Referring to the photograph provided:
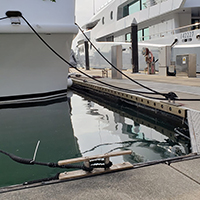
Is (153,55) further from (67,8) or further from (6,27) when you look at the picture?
(6,27)

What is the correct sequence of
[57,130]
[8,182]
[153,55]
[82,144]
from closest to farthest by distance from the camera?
[8,182], [82,144], [57,130], [153,55]

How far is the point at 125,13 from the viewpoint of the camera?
19891mm

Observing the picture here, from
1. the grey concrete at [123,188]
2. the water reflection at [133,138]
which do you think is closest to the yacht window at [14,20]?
the water reflection at [133,138]

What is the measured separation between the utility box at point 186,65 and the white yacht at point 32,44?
4851 mm

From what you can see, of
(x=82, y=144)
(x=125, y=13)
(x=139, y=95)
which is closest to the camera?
(x=82, y=144)

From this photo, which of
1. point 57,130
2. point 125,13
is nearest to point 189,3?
point 125,13

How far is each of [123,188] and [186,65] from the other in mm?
8854

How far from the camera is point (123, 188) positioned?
167 cm

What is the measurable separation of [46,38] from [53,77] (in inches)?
50.9

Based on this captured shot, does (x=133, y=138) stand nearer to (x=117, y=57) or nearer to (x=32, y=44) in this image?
(x=32, y=44)

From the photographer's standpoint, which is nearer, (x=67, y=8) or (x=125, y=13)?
(x=67, y=8)

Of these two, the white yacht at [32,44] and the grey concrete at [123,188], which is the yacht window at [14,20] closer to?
the white yacht at [32,44]

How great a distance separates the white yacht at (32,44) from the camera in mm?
5941

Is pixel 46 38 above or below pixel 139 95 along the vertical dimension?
above
